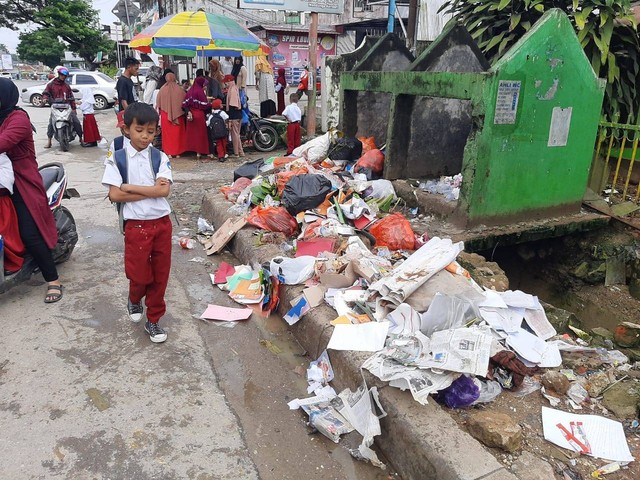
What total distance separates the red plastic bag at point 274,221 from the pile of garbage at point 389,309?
1 centimetres

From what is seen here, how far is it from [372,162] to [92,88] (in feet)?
55.4

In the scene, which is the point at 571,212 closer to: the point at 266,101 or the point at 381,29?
the point at 266,101

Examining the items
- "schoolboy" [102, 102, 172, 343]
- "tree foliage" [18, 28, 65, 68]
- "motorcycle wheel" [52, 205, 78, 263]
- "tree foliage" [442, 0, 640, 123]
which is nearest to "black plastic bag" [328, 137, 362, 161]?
"tree foliage" [442, 0, 640, 123]

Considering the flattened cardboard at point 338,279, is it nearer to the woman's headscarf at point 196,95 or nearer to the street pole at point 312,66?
the woman's headscarf at point 196,95

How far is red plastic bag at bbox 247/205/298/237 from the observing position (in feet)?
16.0

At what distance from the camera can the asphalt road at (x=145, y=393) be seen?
2.37 metres

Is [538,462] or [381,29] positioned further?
[381,29]

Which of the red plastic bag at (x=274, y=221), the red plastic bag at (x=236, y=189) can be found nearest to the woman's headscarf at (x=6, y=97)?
the red plastic bag at (x=274, y=221)

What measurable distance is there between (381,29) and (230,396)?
22690mm

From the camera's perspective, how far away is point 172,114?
918 centimetres

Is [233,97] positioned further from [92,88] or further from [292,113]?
[92,88]

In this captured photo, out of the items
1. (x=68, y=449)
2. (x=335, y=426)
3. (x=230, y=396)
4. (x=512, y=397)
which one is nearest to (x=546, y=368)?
(x=512, y=397)

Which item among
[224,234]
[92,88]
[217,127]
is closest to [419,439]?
[224,234]

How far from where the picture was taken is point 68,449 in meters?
2.40
